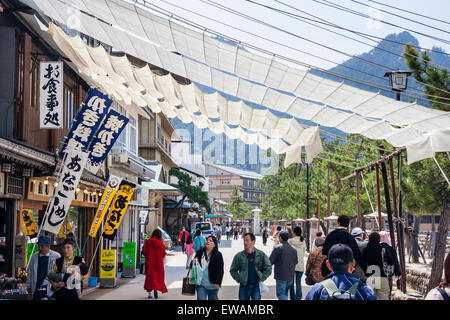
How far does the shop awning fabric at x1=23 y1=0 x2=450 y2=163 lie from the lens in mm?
8227

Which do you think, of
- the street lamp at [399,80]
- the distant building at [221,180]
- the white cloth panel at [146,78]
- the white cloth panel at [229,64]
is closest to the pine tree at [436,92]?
the street lamp at [399,80]

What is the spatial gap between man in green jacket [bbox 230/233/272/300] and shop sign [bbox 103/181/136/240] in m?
7.52

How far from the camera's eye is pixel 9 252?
1176 centimetres

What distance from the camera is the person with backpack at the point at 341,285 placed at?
14.6 feet

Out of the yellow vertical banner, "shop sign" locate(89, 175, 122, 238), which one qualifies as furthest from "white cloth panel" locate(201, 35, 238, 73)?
"shop sign" locate(89, 175, 122, 238)

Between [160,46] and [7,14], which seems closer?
[160,46]

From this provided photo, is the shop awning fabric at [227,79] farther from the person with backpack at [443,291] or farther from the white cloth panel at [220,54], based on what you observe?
the person with backpack at [443,291]

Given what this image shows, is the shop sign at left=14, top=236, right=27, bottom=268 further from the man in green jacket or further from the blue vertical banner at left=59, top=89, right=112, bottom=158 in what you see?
the man in green jacket

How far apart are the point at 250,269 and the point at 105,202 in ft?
25.0

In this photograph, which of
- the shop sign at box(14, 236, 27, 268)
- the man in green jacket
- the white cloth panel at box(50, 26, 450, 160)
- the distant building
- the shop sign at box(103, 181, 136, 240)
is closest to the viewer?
the man in green jacket
